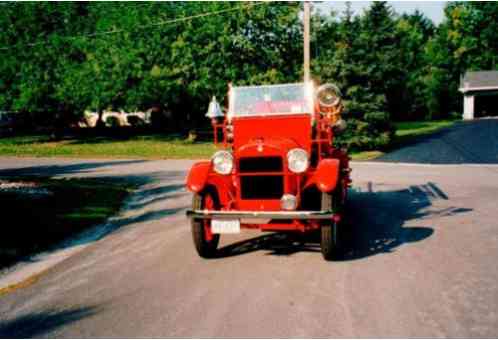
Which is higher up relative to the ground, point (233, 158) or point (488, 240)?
point (233, 158)

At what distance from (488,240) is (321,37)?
21.7 m

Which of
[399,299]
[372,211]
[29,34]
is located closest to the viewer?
[399,299]

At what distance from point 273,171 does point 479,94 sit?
1741 inches

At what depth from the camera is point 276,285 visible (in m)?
5.38

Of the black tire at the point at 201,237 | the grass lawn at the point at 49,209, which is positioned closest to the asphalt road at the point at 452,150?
the grass lawn at the point at 49,209

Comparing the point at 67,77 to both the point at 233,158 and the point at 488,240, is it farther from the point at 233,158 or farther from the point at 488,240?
the point at 488,240

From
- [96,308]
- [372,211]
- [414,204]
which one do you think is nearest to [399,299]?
[96,308]

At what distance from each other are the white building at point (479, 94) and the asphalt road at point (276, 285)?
126 feet

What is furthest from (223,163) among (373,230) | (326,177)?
(373,230)

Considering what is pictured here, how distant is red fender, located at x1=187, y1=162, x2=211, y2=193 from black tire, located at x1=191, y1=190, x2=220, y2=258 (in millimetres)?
152

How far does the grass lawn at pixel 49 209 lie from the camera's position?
A: 781 centimetres

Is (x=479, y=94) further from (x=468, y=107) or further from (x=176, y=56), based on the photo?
(x=176, y=56)

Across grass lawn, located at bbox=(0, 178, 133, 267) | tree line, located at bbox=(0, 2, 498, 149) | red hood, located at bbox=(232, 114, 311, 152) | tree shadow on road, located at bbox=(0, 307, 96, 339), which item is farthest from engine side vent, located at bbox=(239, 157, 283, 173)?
tree line, located at bbox=(0, 2, 498, 149)

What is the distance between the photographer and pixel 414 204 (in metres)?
9.95
